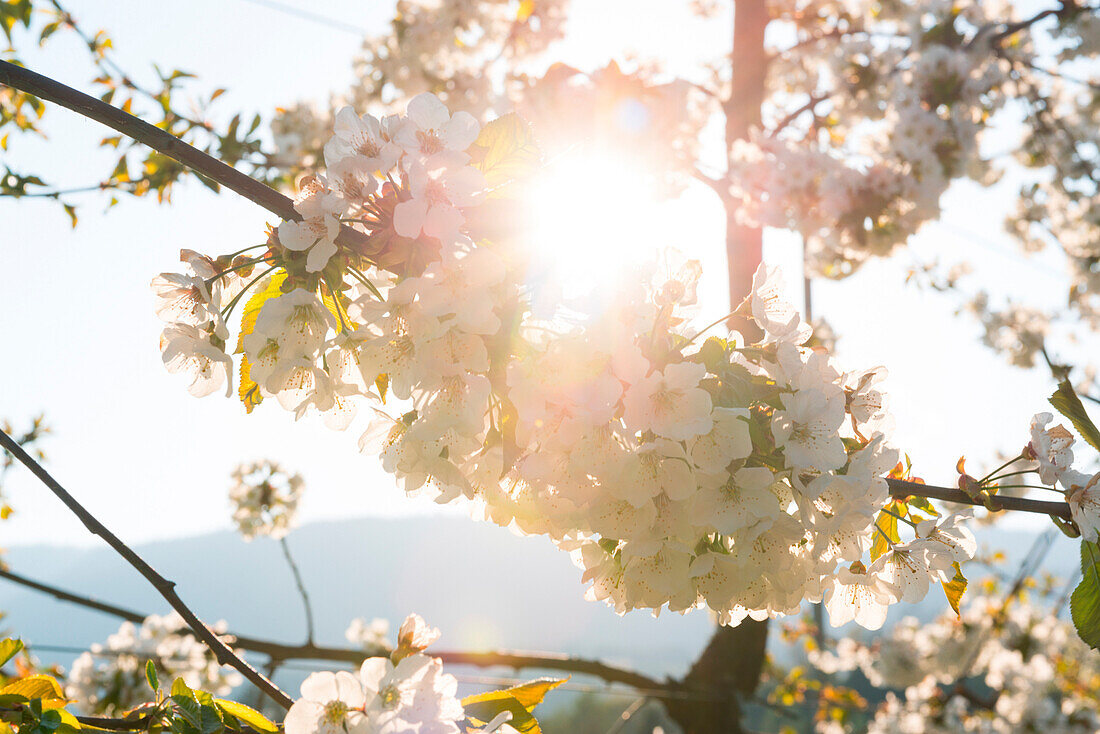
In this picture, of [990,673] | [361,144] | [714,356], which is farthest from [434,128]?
[990,673]

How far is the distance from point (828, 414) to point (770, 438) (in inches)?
2.7

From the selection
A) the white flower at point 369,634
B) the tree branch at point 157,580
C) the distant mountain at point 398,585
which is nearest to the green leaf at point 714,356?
the tree branch at point 157,580

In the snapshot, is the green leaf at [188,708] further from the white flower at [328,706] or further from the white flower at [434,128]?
the white flower at [434,128]

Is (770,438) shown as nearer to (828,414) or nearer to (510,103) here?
(828,414)

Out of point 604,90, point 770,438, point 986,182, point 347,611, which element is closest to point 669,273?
point 770,438

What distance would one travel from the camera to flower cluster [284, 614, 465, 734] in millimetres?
702

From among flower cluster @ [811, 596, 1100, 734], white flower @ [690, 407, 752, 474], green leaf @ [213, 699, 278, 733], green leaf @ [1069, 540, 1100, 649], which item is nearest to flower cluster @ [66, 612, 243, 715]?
green leaf @ [213, 699, 278, 733]

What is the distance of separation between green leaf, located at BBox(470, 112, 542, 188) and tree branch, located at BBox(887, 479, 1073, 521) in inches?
23.3

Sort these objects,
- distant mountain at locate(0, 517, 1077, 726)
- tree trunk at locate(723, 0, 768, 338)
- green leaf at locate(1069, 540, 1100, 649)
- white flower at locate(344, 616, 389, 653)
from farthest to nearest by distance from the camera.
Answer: distant mountain at locate(0, 517, 1077, 726), white flower at locate(344, 616, 389, 653), tree trunk at locate(723, 0, 768, 338), green leaf at locate(1069, 540, 1100, 649)

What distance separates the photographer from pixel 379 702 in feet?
2.35

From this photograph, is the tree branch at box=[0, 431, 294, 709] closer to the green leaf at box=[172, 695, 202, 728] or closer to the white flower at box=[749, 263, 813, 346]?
the green leaf at box=[172, 695, 202, 728]

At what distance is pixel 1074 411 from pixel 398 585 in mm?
94011

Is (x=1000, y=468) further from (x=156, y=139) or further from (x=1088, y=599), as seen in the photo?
(x=156, y=139)

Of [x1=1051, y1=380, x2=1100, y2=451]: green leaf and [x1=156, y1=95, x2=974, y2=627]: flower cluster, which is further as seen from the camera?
[x1=1051, y1=380, x2=1100, y2=451]: green leaf
